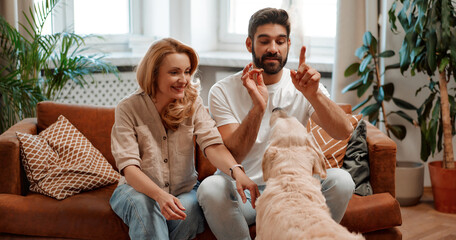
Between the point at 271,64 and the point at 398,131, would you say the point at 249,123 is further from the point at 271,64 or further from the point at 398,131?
the point at 398,131

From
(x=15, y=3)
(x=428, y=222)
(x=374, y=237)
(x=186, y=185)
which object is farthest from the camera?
(x=15, y=3)

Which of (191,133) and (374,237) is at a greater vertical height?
(191,133)

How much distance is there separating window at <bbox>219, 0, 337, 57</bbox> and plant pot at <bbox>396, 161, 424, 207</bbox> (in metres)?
1.23

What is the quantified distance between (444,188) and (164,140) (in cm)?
214

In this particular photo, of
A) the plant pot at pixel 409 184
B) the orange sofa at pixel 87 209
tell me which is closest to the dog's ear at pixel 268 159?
the orange sofa at pixel 87 209

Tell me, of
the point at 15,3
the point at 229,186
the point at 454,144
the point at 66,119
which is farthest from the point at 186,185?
the point at 454,144

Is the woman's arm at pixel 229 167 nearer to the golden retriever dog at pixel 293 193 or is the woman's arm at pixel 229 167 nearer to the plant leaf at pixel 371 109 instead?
the golden retriever dog at pixel 293 193

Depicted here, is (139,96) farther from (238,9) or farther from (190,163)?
(238,9)

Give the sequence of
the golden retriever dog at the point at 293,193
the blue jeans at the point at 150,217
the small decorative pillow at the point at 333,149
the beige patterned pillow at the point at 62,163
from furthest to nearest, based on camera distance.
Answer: the small decorative pillow at the point at 333,149
the beige patterned pillow at the point at 62,163
the blue jeans at the point at 150,217
the golden retriever dog at the point at 293,193

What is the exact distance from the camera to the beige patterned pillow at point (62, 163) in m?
2.57

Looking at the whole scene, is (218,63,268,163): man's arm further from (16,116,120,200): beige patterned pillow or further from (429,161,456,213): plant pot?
(429,161,456,213): plant pot

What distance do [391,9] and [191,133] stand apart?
187cm

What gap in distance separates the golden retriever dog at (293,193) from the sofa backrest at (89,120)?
48.7 inches

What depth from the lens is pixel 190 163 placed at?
2.38 meters
